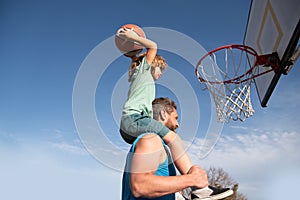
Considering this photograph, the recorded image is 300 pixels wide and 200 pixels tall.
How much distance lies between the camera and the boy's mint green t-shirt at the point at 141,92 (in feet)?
6.41

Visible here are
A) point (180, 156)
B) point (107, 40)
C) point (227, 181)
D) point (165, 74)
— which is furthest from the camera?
point (227, 181)

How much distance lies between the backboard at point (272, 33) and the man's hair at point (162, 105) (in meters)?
2.35

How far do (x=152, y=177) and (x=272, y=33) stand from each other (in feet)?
12.9

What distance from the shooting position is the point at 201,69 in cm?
543

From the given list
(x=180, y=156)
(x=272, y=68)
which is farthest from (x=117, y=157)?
(x=272, y=68)

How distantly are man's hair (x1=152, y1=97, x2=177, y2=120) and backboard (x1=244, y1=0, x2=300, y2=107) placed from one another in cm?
235

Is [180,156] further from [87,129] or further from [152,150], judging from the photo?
[87,129]

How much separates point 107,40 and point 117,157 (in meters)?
0.89

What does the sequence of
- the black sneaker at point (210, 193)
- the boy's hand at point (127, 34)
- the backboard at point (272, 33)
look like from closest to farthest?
1. the black sneaker at point (210, 193)
2. the boy's hand at point (127, 34)
3. the backboard at point (272, 33)

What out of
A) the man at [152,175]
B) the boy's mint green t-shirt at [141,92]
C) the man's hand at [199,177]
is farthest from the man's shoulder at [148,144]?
the boy's mint green t-shirt at [141,92]

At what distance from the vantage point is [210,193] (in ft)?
6.55

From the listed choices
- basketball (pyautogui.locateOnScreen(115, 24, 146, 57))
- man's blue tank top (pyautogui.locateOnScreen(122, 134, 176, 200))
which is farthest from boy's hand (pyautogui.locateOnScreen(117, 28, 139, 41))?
man's blue tank top (pyautogui.locateOnScreen(122, 134, 176, 200))

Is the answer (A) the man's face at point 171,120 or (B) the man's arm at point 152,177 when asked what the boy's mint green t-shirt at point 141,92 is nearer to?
(A) the man's face at point 171,120

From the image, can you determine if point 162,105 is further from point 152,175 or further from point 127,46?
point 152,175
